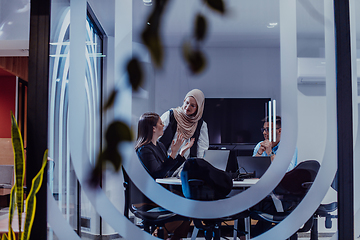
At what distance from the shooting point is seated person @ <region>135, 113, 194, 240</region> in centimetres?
148

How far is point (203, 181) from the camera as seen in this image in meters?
1.57

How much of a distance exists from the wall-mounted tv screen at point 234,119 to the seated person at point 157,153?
20 cm

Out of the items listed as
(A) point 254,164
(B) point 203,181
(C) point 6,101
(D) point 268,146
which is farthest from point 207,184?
(C) point 6,101

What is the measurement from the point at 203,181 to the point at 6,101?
528 cm

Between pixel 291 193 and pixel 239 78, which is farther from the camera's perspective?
pixel 239 78

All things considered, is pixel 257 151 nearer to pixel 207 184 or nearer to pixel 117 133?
pixel 207 184

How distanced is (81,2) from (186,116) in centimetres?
77

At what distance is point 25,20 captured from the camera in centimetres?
270

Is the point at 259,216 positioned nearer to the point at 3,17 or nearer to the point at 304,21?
the point at 304,21

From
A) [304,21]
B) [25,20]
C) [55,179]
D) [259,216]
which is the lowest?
[259,216]

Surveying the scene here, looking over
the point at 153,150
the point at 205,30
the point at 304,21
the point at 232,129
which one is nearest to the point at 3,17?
the point at 153,150

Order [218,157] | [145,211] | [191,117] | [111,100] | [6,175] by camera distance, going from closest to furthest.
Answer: [111,100] < [191,117] < [145,211] < [218,157] < [6,175]

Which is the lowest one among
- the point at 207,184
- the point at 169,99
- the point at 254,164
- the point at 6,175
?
the point at 6,175

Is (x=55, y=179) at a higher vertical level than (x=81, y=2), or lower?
lower
